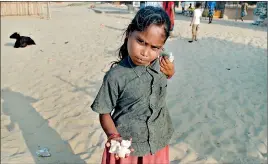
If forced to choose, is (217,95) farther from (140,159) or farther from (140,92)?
(140,92)

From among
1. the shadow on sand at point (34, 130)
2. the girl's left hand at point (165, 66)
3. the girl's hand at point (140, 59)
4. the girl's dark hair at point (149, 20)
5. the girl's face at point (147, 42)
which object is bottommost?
the shadow on sand at point (34, 130)

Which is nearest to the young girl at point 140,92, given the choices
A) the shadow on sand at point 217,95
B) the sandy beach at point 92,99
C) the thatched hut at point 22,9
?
the sandy beach at point 92,99

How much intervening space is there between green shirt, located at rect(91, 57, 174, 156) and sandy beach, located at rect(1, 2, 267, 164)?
4.23 ft

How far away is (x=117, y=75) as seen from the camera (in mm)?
1604

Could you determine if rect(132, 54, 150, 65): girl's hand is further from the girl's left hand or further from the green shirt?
the girl's left hand

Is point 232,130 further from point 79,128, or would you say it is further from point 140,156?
point 140,156

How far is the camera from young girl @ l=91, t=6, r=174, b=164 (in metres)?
1.54

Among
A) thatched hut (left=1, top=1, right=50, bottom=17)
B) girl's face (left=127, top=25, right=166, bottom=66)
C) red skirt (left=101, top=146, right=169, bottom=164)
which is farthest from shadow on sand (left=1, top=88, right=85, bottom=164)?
thatched hut (left=1, top=1, right=50, bottom=17)

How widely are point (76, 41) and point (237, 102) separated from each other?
289 inches

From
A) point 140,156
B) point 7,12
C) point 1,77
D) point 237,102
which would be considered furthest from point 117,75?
point 7,12

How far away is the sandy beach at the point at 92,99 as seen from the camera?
138 inches

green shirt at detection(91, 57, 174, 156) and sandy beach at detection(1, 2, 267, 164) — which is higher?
green shirt at detection(91, 57, 174, 156)

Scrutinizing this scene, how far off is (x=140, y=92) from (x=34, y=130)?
2819 mm

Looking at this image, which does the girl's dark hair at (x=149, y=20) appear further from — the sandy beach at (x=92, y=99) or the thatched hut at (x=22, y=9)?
the thatched hut at (x=22, y=9)
